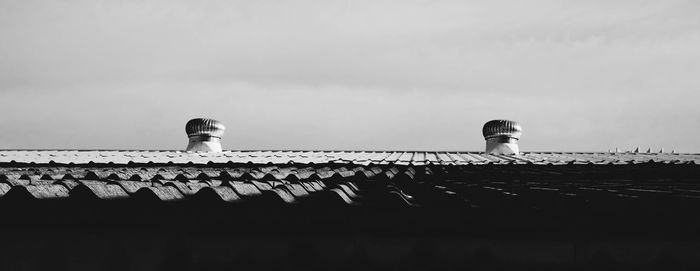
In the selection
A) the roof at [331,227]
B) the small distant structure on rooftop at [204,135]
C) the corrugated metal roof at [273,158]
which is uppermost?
the small distant structure on rooftop at [204,135]

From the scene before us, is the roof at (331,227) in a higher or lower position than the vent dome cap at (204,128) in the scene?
lower

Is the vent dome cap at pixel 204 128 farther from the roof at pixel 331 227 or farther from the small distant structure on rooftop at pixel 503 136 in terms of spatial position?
the roof at pixel 331 227

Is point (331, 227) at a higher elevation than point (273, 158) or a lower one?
→ lower

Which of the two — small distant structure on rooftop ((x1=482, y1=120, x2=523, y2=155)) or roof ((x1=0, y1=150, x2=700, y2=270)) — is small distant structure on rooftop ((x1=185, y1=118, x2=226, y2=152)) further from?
roof ((x1=0, y1=150, x2=700, y2=270))

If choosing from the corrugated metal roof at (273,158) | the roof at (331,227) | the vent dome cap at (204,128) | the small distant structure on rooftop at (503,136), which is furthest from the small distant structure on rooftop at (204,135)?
the roof at (331,227)

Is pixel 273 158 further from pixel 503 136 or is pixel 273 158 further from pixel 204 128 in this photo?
pixel 503 136

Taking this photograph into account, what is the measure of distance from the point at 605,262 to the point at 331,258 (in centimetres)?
155

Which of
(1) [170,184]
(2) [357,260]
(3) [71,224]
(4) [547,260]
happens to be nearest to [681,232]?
(4) [547,260]

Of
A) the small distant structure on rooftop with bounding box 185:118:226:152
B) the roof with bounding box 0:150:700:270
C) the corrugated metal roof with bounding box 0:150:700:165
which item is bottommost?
the roof with bounding box 0:150:700:270

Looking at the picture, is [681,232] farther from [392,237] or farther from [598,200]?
[392,237]

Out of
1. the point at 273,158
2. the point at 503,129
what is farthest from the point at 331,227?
the point at 503,129

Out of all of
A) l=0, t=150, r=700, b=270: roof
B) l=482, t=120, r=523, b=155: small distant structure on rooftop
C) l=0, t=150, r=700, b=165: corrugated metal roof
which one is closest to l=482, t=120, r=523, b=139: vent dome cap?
l=482, t=120, r=523, b=155: small distant structure on rooftop

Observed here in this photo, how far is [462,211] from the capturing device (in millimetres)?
3320

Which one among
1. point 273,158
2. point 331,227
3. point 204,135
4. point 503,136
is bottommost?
point 331,227
